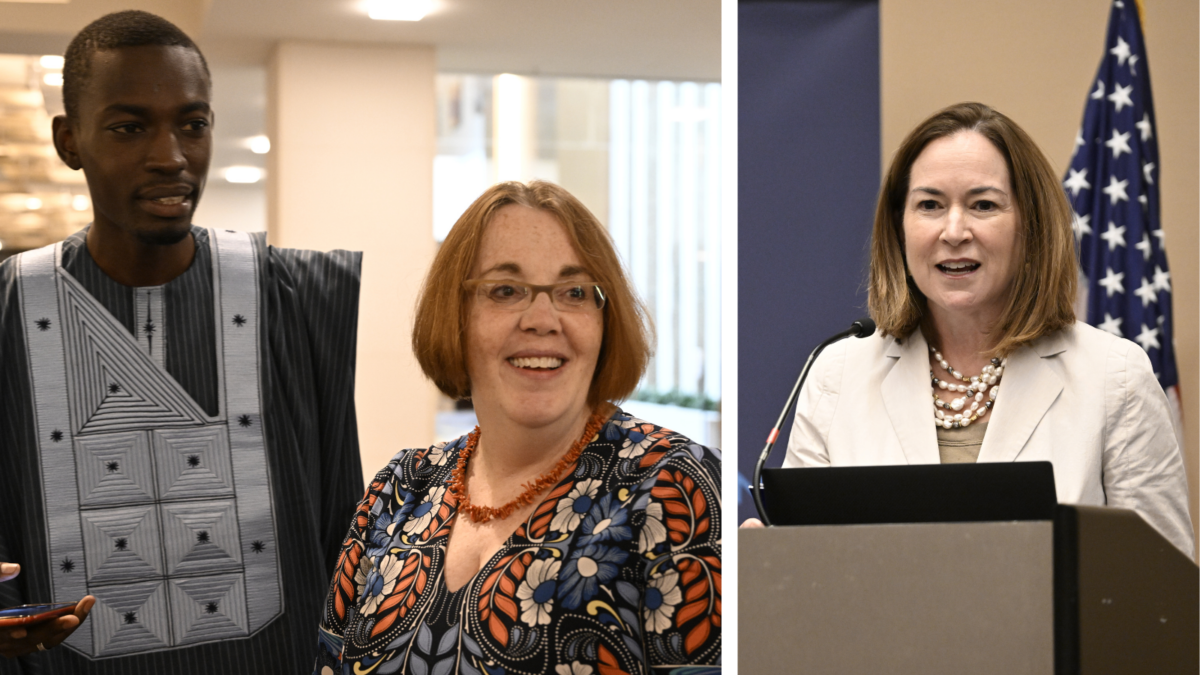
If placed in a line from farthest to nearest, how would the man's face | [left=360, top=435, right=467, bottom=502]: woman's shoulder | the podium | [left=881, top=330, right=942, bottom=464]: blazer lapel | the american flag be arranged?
the american flag, [left=881, top=330, right=942, bottom=464]: blazer lapel, the man's face, [left=360, top=435, right=467, bottom=502]: woman's shoulder, the podium

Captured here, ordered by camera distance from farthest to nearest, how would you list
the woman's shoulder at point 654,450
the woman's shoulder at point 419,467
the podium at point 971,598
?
the woman's shoulder at point 419,467 < the woman's shoulder at point 654,450 < the podium at point 971,598

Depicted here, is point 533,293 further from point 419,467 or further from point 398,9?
point 398,9

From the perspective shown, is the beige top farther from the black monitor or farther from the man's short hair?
the man's short hair

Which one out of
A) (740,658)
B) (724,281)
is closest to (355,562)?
(740,658)

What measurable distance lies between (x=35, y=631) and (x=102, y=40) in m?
0.95

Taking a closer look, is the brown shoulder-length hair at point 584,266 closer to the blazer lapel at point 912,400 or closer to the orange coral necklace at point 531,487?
the orange coral necklace at point 531,487

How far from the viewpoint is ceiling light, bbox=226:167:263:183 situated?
1.73 meters

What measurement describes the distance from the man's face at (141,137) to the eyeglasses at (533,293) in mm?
606

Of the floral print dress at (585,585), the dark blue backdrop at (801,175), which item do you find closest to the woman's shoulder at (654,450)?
the floral print dress at (585,585)

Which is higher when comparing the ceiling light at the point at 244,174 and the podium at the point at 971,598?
the ceiling light at the point at 244,174

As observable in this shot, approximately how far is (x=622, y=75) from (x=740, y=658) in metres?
1.25

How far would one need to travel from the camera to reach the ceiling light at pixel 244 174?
173cm

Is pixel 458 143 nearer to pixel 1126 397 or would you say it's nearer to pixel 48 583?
pixel 48 583

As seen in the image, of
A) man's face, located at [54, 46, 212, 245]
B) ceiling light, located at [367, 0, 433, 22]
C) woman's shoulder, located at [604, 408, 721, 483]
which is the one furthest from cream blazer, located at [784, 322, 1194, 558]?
man's face, located at [54, 46, 212, 245]
